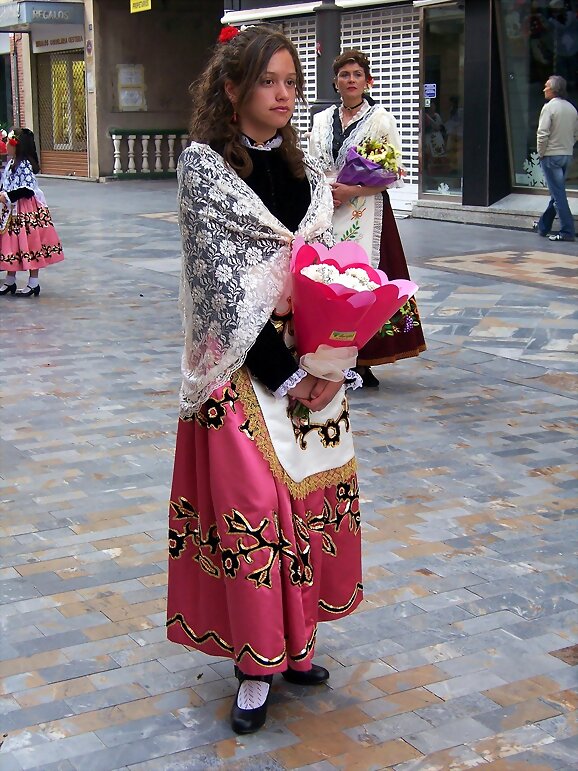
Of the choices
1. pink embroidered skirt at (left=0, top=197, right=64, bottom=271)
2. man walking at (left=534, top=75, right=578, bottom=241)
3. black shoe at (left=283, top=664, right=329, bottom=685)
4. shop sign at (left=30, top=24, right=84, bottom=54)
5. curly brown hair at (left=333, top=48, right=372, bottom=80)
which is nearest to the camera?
black shoe at (left=283, top=664, right=329, bottom=685)

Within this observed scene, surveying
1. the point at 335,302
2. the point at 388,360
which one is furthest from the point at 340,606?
the point at 388,360

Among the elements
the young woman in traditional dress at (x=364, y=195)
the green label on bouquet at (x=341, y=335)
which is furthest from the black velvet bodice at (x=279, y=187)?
the young woman in traditional dress at (x=364, y=195)

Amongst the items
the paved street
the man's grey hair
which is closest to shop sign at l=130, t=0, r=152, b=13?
the man's grey hair

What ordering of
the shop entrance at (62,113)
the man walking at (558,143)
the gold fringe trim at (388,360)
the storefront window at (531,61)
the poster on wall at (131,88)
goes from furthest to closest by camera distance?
the shop entrance at (62,113) < the poster on wall at (131,88) < the storefront window at (531,61) < the man walking at (558,143) < the gold fringe trim at (388,360)

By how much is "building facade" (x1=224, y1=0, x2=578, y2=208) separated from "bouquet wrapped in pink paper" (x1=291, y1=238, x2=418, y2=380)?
1248 cm

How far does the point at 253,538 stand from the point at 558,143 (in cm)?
1160

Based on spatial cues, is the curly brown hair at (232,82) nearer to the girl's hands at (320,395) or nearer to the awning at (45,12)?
the girl's hands at (320,395)

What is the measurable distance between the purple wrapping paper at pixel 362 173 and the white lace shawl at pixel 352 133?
7cm

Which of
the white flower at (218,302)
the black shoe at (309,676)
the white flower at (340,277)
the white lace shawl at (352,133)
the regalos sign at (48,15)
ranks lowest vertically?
the black shoe at (309,676)

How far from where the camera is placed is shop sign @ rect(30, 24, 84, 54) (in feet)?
87.8

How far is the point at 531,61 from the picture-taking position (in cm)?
1552

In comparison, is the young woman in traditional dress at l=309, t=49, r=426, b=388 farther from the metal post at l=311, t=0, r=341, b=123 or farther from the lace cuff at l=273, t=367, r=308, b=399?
the metal post at l=311, t=0, r=341, b=123

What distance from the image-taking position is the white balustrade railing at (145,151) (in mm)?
26094

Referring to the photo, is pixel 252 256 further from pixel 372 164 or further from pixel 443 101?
pixel 443 101
